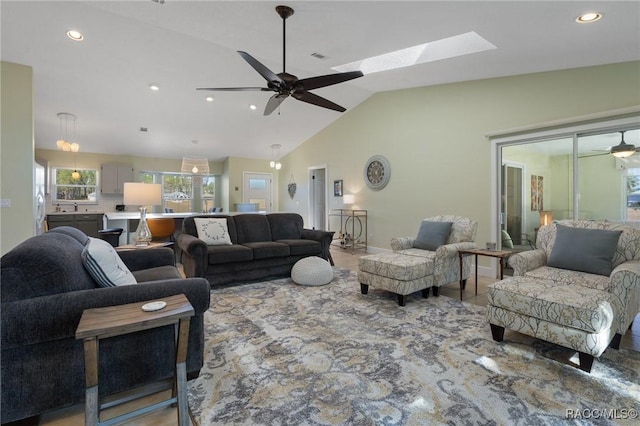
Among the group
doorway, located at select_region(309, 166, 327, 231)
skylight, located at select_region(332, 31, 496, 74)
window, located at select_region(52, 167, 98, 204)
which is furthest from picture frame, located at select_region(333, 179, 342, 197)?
window, located at select_region(52, 167, 98, 204)

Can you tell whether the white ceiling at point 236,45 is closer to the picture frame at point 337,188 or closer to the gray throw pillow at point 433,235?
the picture frame at point 337,188

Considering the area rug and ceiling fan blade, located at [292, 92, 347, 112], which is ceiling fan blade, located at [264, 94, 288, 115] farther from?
the area rug

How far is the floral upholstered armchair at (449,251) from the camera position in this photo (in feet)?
11.2

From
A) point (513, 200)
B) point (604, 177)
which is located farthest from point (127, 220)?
point (604, 177)

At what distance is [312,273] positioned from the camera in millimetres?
3932

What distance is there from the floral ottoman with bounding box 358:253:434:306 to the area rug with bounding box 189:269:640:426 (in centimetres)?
32

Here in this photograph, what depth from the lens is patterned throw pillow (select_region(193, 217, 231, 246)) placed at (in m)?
4.18

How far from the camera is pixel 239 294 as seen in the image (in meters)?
3.60

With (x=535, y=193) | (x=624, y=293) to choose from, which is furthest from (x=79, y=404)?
(x=535, y=193)

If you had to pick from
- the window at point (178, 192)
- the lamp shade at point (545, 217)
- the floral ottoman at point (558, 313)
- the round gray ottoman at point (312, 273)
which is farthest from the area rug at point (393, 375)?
the window at point (178, 192)

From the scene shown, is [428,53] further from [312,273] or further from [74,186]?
[74,186]

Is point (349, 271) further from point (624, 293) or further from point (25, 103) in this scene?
point (25, 103)

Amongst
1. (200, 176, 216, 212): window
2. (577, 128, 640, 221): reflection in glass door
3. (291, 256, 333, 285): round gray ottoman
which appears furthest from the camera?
(200, 176, 216, 212): window

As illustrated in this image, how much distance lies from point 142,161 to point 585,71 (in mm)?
9446
